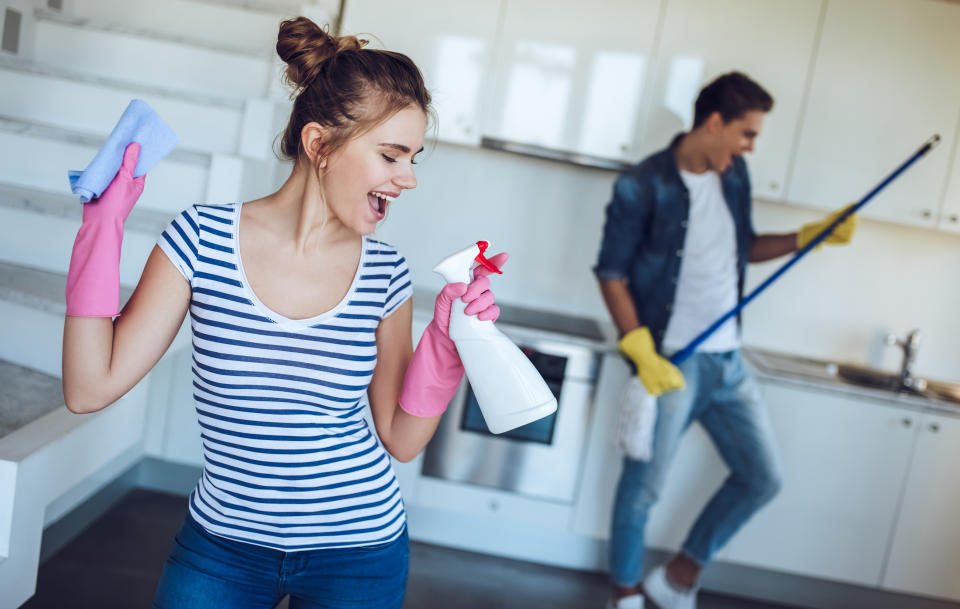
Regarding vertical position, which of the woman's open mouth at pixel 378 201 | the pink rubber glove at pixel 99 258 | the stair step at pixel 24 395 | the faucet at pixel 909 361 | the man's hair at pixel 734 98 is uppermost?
the man's hair at pixel 734 98

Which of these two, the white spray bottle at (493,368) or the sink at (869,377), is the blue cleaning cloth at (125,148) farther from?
the sink at (869,377)

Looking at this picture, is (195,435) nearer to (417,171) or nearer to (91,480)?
(91,480)

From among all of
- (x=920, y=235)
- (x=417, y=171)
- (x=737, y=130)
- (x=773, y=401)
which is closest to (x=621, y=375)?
(x=773, y=401)

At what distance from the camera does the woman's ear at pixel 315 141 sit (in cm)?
117

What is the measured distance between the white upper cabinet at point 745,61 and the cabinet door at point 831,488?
2.50 ft

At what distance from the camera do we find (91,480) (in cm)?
278

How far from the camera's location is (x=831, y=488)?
9.47 ft

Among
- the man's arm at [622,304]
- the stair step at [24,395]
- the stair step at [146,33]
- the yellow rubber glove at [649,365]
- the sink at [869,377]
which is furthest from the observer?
the sink at [869,377]

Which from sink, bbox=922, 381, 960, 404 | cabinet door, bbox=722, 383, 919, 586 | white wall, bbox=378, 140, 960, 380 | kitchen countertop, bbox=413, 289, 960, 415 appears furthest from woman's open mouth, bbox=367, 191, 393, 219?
sink, bbox=922, 381, 960, 404

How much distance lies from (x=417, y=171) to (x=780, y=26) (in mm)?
1371

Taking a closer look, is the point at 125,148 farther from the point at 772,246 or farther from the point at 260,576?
the point at 772,246

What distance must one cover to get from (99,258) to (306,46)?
396mm

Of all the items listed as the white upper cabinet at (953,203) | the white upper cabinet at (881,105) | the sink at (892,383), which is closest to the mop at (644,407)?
the white upper cabinet at (881,105)

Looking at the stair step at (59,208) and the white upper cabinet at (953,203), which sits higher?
the white upper cabinet at (953,203)
